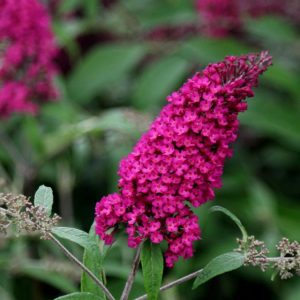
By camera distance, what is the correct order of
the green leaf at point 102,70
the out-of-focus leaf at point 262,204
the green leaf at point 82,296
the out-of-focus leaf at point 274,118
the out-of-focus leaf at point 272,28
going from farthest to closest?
1. the out-of-focus leaf at point 272,28
2. the green leaf at point 102,70
3. the out-of-focus leaf at point 274,118
4. the out-of-focus leaf at point 262,204
5. the green leaf at point 82,296

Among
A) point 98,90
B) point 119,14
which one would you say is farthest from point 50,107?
point 119,14

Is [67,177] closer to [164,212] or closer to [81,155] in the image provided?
[81,155]

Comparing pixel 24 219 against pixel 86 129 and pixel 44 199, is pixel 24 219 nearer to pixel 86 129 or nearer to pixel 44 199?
pixel 44 199

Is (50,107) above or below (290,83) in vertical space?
below

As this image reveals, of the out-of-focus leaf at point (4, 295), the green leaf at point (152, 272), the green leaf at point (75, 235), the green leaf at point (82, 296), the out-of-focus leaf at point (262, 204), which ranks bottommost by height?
the green leaf at point (82, 296)

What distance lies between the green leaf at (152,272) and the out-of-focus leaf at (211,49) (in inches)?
114

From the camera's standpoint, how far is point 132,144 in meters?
4.21

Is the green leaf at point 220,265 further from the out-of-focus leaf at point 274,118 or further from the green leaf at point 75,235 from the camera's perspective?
the out-of-focus leaf at point 274,118

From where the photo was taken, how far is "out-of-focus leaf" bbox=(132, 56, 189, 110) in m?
4.89

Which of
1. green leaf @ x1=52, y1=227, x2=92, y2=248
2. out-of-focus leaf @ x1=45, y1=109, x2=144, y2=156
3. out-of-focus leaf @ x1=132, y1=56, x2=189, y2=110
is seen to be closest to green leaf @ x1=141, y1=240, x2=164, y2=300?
green leaf @ x1=52, y1=227, x2=92, y2=248

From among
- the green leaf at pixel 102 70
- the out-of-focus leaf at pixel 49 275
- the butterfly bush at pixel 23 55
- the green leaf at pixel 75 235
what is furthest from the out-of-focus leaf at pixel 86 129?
the green leaf at pixel 75 235

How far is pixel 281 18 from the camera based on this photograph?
5.58m

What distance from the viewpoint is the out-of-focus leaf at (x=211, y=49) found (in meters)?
4.82

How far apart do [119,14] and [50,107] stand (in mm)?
2153
